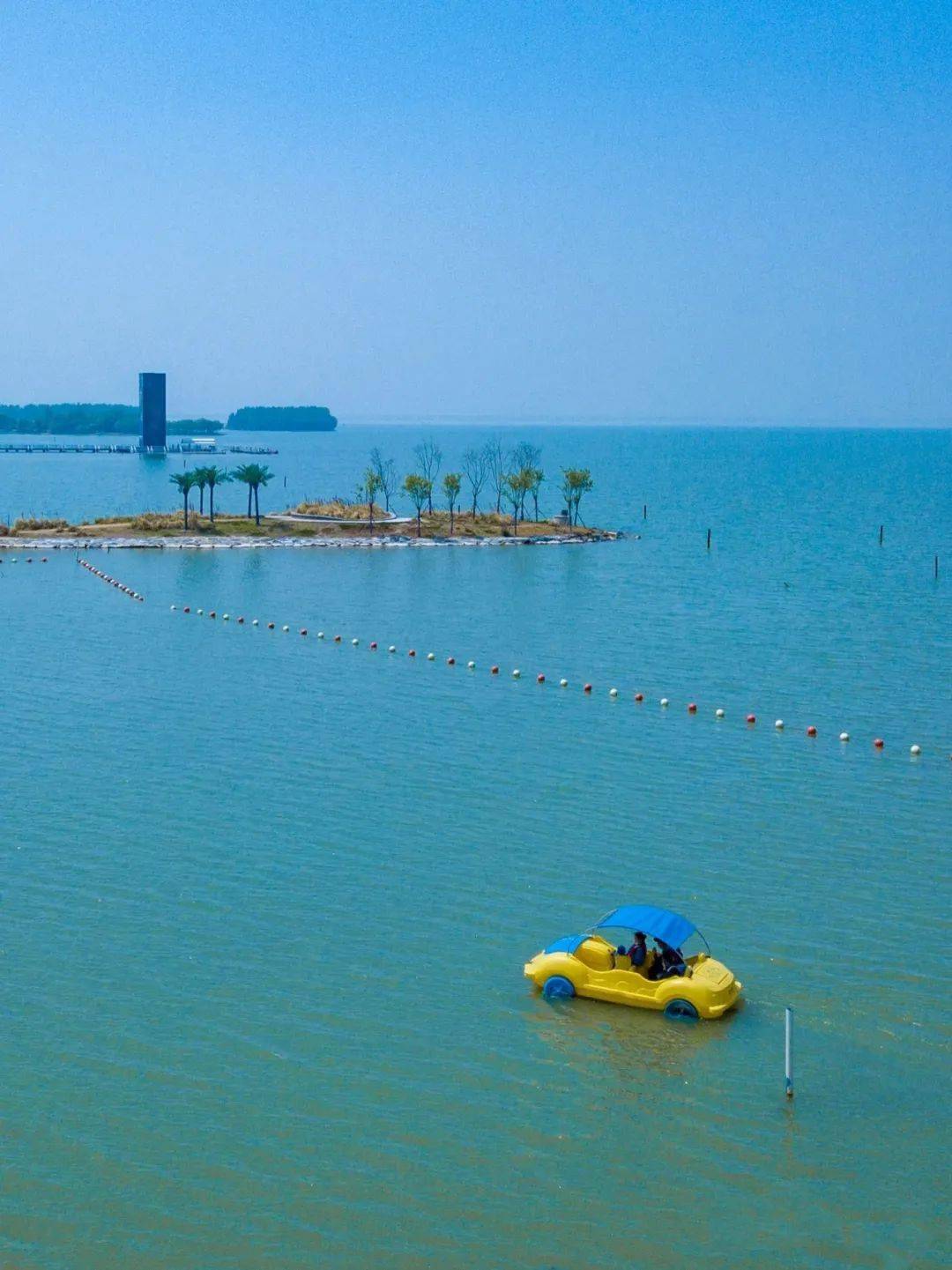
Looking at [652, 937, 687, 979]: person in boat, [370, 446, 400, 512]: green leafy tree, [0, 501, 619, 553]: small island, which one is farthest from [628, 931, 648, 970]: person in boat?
[370, 446, 400, 512]: green leafy tree

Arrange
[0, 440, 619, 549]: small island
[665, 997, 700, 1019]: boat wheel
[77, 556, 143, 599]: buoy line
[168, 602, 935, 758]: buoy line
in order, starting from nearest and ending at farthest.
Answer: [665, 997, 700, 1019]: boat wheel, [168, 602, 935, 758]: buoy line, [77, 556, 143, 599]: buoy line, [0, 440, 619, 549]: small island

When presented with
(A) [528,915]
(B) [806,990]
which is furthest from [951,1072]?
(A) [528,915]

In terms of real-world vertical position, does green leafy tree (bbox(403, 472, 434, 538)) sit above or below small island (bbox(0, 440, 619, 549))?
above

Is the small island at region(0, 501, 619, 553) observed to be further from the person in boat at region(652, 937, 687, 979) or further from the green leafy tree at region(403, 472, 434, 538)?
the person in boat at region(652, 937, 687, 979)

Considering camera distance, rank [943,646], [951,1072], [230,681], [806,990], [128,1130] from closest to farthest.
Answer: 1. [128,1130]
2. [951,1072]
3. [806,990]
4. [230,681]
5. [943,646]

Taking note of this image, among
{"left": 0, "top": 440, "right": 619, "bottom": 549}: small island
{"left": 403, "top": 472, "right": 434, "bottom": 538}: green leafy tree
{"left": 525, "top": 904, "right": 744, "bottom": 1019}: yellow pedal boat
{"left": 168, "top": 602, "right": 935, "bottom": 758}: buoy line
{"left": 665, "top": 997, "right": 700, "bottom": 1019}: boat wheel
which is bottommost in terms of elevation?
{"left": 665, "top": 997, "right": 700, "bottom": 1019}: boat wheel

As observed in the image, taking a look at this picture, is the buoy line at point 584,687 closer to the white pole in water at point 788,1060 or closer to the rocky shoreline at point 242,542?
the white pole in water at point 788,1060

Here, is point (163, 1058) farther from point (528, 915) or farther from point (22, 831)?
point (22, 831)

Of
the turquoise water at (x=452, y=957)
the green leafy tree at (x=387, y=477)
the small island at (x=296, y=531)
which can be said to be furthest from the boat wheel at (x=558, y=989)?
the green leafy tree at (x=387, y=477)
